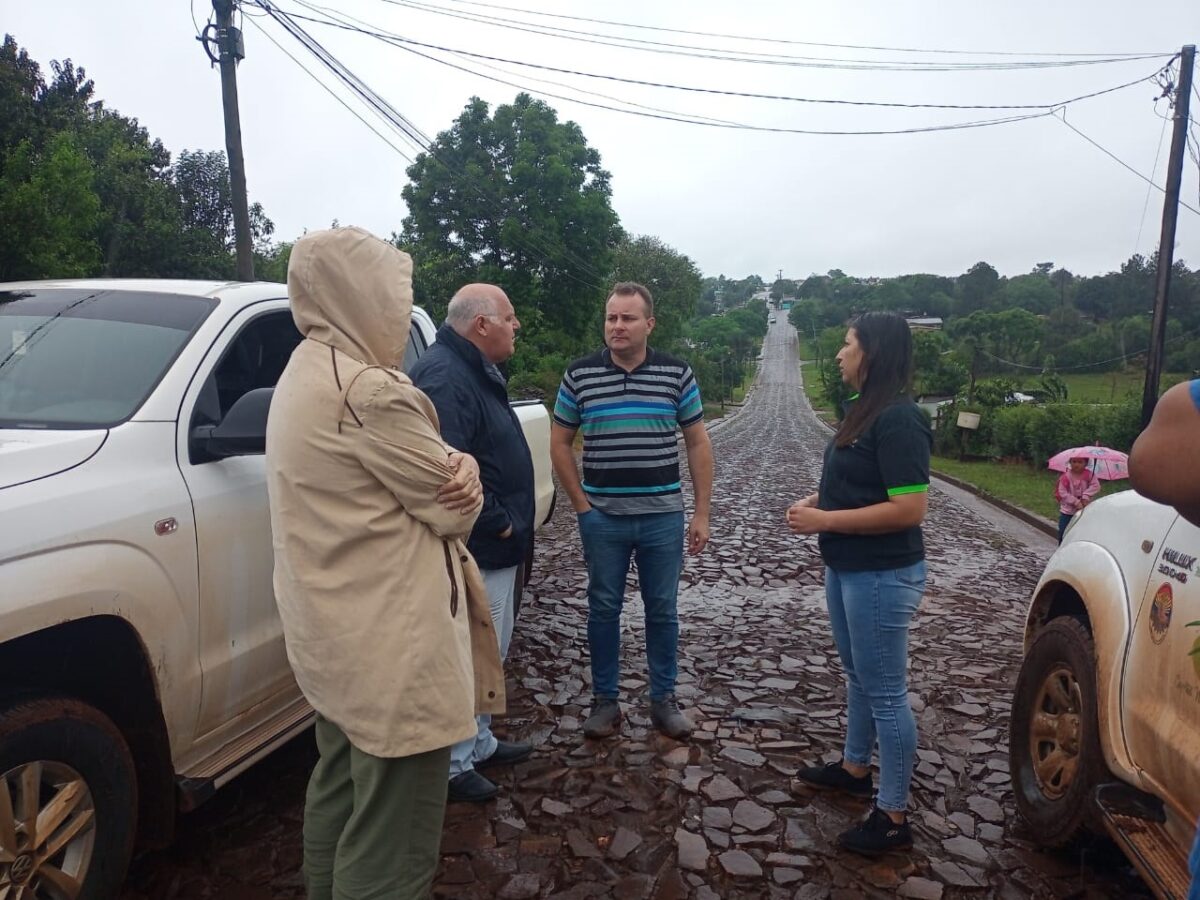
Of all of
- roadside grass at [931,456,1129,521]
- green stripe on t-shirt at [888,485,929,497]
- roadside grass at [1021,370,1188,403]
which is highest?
green stripe on t-shirt at [888,485,929,497]

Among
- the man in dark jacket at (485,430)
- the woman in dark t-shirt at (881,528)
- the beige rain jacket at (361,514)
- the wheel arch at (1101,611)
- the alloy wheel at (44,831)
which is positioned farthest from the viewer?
the man in dark jacket at (485,430)

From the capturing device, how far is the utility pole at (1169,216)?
54.9 ft

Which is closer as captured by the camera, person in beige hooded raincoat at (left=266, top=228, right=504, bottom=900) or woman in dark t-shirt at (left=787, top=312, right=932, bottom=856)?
person in beige hooded raincoat at (left=266, top=228, right=504, bottom=900)

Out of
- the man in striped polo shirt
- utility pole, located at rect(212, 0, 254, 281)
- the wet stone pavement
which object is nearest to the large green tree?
utility pole, located at rect(212, 0, 254, 281)

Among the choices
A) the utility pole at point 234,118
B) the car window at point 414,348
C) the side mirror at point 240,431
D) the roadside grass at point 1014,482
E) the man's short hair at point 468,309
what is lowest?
the roadside grass at point 1014,482

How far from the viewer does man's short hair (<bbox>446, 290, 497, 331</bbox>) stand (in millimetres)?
3404

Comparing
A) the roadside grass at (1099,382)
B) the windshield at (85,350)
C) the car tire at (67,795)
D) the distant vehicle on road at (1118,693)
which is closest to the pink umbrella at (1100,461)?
the distant vehicle on road at (1118,693)

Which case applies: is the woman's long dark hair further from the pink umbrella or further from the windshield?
the pink umbrella

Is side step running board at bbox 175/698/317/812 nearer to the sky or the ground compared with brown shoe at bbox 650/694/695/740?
nearer to the sky

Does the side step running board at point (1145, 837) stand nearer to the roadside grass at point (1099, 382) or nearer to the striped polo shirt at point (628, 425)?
the striped polo shirt at point (628, 425)

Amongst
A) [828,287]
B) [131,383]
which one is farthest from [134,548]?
[828,287]

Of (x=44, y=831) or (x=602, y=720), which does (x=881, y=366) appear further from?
(x=44, y=831)

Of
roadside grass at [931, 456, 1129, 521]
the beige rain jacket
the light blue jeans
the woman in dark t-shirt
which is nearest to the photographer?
the beige rain jacket

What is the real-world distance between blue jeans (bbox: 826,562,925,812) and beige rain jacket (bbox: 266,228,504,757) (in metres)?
1.62
